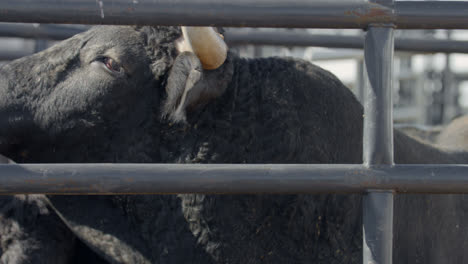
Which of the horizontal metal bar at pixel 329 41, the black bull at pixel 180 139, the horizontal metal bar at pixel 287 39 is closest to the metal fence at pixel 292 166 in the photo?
the black bull at pixel 180 139

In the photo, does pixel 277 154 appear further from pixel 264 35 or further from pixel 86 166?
pixel 264 35

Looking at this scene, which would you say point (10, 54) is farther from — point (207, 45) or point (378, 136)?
point (378, 136)

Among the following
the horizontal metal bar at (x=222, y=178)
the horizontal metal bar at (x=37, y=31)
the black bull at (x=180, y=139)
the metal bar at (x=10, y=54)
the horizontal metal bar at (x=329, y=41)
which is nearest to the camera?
the horizontal metal bar at (x=222, y=178)

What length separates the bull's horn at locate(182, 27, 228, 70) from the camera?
226 centimetres

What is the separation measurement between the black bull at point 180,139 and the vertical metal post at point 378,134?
3.00 ft

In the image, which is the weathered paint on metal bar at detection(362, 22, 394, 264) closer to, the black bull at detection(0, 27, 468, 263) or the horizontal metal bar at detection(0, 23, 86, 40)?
the black bull at detection(0, 27, 468, 263)

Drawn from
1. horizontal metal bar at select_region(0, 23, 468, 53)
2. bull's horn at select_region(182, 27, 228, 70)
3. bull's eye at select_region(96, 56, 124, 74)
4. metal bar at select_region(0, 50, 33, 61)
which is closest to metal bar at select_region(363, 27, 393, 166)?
bull's horn at select_region(182, 27, 228, 70)

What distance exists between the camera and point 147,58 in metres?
2.61

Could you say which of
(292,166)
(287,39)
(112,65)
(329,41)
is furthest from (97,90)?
(329,41)

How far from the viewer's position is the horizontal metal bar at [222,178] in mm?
1473

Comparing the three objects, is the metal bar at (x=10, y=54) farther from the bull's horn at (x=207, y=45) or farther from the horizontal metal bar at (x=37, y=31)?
the bull's horn at (x=207, y=45)

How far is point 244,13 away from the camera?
1.54 m

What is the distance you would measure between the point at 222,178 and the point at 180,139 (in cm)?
108

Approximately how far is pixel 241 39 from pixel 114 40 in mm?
1959
